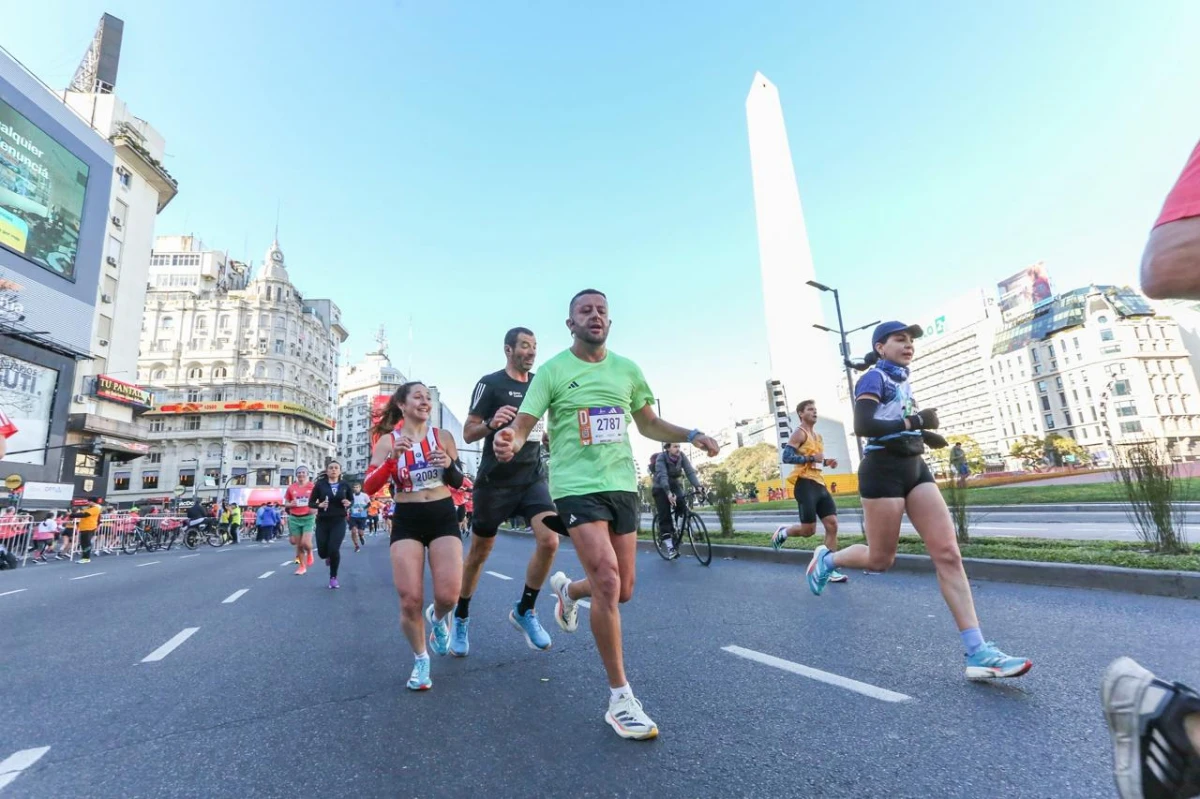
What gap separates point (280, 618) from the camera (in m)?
6.47

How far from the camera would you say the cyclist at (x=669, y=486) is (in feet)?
33.1

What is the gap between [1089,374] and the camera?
319 ft

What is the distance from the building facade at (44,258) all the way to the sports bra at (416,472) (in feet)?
119

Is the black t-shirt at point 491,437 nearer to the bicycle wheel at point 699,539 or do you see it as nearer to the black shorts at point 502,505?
the black shorts at point 502,505

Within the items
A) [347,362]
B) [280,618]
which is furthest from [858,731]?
[347,362]

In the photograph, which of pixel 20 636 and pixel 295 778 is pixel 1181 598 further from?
pixel 20 636

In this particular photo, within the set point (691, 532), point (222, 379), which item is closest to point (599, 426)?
point (691, 532)

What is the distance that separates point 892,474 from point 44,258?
43560 mm

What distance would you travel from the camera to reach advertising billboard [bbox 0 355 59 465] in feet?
106

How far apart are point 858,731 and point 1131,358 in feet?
394

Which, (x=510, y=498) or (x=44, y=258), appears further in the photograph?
(x=44, y=258)

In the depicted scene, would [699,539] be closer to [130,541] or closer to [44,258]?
[130,541]

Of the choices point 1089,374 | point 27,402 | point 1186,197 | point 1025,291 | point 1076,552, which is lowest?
point 1076,552

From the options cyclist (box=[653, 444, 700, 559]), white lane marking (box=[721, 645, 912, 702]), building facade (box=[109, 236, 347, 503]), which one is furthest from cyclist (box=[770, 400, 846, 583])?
building facade (box=[109, 236, 347, 503])
